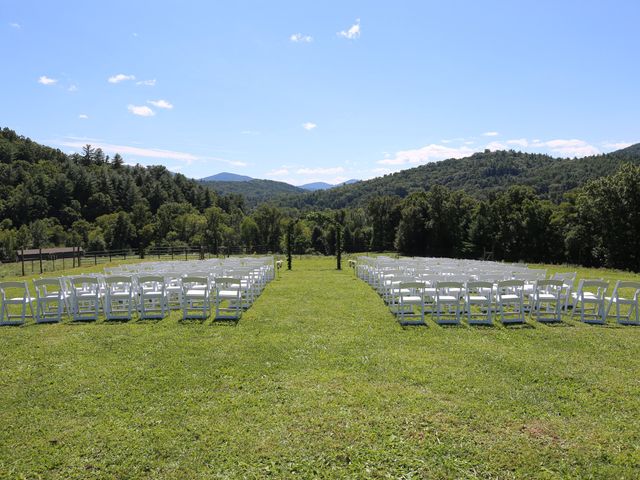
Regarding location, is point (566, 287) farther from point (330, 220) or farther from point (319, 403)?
point (330, 220)

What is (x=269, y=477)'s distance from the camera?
3.47m

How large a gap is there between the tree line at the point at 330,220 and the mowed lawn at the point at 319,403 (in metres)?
19.4

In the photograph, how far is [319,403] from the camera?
485cm

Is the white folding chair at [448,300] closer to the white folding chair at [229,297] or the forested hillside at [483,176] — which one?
the white folding chair at [229,297]

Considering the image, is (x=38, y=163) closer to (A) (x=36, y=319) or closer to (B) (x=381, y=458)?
(A) (x=36, y=319)

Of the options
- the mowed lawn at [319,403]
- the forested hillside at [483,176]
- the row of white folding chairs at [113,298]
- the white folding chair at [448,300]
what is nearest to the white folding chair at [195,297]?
the row of white folding chairs at [113,298]

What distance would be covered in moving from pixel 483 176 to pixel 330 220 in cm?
9496

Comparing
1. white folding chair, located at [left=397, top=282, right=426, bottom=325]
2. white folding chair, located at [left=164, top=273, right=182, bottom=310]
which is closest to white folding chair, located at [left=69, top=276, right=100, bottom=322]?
white folding chair, located at [left=164, top=273, right=182, bottom=310]

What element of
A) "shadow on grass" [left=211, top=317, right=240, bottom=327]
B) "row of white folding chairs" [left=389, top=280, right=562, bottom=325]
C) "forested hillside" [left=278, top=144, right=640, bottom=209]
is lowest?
"shadow on grass" [left=211, top=317, right=240, bottom=327]

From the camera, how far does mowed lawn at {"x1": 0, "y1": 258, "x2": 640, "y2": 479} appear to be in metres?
3.67

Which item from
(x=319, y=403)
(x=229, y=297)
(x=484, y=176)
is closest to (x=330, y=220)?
(x=229, y=297)

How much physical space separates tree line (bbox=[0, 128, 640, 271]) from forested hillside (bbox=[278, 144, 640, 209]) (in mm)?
11215

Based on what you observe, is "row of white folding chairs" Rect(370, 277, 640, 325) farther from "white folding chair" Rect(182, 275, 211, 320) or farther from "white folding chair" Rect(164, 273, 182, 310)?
"white folding chair" Rect(164, 273, 182, 310)

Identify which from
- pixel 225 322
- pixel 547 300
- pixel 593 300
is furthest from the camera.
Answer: pixel 547 300
